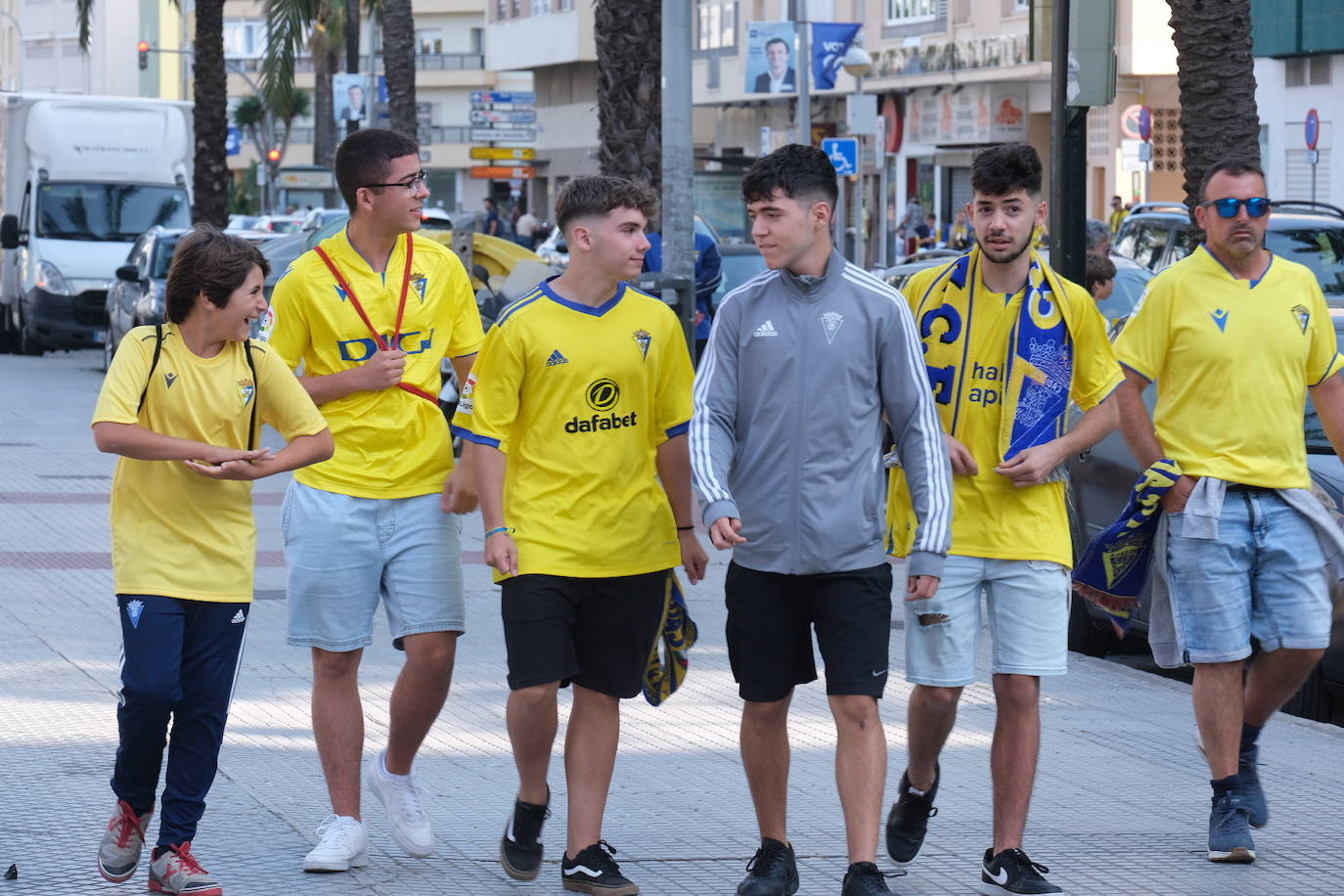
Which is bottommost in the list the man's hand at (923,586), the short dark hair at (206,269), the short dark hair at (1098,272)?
the man's hand at (923,586)

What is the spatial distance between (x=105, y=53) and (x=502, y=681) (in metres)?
87.0

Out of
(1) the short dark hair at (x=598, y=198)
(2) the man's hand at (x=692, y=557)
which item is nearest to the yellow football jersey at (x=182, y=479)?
(1) the short dark hair at (x=598, y=198)

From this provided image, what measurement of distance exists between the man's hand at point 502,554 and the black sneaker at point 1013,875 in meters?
1.43

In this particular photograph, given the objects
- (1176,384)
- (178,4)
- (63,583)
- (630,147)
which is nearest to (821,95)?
(178,4)

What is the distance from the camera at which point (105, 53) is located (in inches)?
3583

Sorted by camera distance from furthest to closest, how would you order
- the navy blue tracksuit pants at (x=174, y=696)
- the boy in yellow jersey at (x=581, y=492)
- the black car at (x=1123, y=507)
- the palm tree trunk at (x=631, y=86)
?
the palm tree trunk at (x=631, y=86) < the black car at (x=1123, y=507) < the boy in yellow jersey at (x=581, y=492) < the navy blue tracksuit pants at (x=174, y=696)

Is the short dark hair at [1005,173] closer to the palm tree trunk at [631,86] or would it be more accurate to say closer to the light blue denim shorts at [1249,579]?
the light blue denim shorts at [1249,579]

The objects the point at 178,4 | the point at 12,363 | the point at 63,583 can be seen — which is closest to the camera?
the point at 63,583

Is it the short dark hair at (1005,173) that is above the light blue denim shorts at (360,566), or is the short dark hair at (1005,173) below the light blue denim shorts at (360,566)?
above

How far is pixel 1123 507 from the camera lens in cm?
967

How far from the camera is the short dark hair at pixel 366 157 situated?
6.01 m

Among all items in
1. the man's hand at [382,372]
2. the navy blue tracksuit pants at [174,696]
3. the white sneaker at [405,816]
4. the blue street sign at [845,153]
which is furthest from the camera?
the blue street sign at [845,153]

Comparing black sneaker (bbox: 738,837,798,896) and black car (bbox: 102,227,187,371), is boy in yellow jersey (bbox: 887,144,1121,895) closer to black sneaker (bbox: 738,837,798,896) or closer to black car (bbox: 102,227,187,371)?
black sneaker (bbox: 738,837,798,896)

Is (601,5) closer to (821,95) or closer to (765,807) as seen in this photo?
(765,807)
